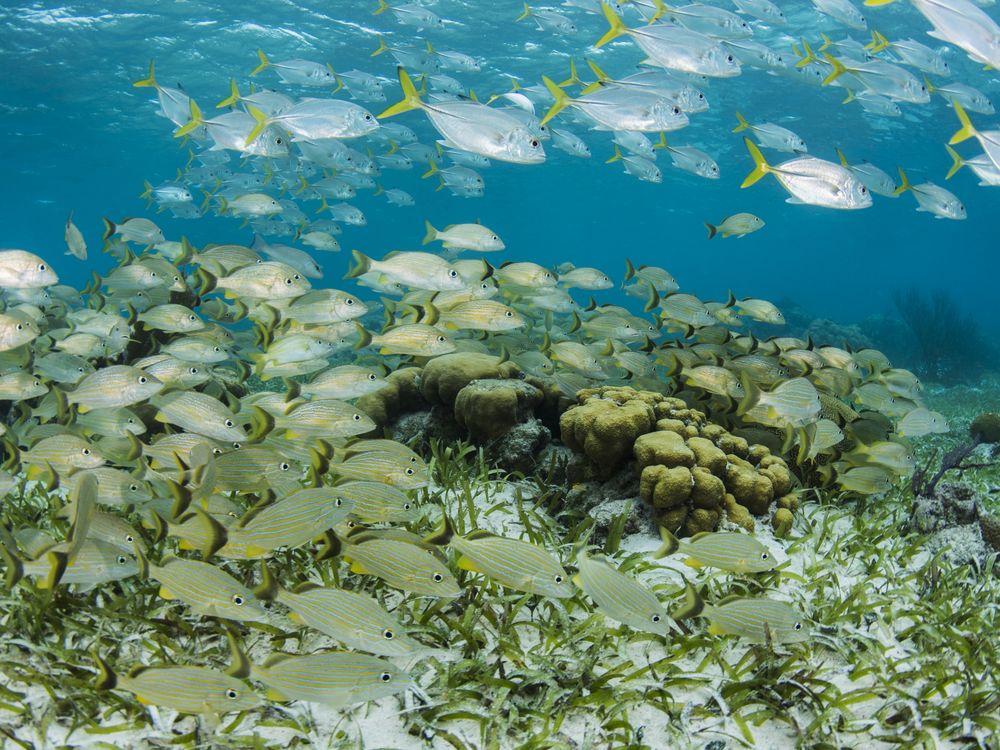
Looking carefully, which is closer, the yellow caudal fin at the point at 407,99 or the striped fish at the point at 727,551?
the striped fish at the point at 727,551

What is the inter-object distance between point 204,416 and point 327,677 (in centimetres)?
229

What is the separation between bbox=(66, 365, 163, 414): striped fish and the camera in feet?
14.0

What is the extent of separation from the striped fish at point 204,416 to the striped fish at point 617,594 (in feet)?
8.53

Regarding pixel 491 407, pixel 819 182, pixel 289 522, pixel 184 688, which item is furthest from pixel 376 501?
pixel 819 182

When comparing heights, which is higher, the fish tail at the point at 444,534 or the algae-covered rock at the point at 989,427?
the fish tail at the point at 444,534

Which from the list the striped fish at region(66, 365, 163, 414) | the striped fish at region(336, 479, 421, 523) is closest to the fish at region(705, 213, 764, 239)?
the striped fish at region(336, 479, 421, 523)

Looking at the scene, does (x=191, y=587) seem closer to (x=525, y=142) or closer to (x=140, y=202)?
(x=525, y=142)

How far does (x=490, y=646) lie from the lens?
3330mm

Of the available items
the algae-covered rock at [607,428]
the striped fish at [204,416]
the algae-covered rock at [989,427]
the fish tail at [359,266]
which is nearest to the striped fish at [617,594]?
the algae-covered rock at [607,428]

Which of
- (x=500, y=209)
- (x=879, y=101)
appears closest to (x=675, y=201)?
(x=500, y=209)

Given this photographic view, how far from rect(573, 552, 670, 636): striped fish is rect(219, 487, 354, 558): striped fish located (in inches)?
46.2

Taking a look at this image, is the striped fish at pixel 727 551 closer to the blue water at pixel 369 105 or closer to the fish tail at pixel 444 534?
the fish tail at pixel 444 534

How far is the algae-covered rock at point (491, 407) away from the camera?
6.02 metres

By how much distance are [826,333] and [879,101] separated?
45.6 feet
